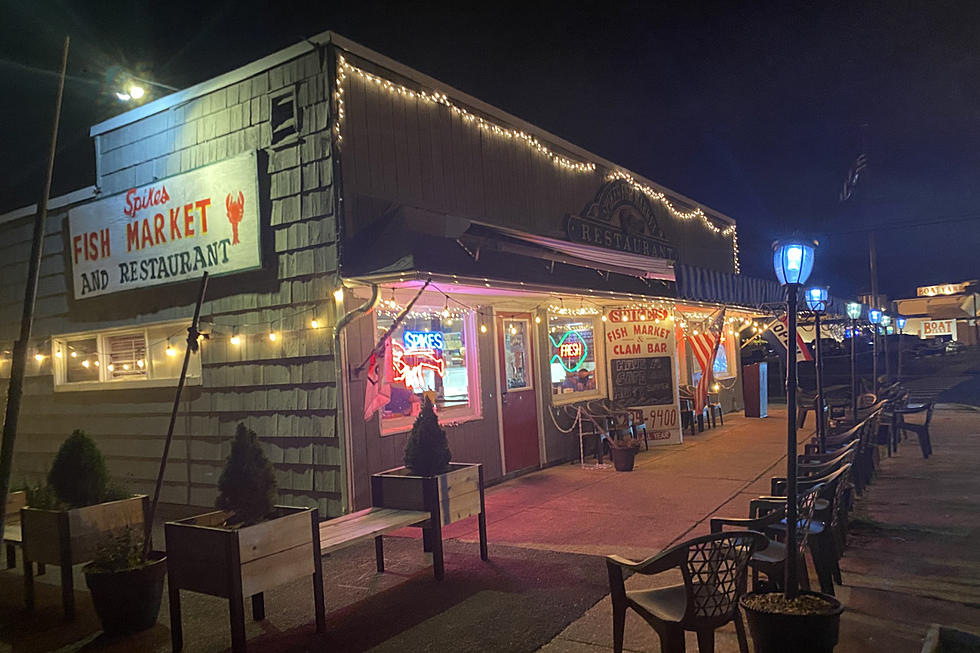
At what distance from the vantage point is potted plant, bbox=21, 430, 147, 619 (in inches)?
199

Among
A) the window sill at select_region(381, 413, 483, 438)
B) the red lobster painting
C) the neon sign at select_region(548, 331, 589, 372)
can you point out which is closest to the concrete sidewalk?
the window sill at select_region(381, 413, 483, 438)

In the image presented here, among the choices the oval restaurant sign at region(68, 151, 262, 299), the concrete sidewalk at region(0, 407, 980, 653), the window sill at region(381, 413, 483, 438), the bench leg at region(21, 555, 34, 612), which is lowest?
the concrete sidewalk at region(0, 407, 980, 653)

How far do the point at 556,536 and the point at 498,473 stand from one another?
2872mm

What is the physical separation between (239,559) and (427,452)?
1917 millimetres

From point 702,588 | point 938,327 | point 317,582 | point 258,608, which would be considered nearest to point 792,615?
point 702,588

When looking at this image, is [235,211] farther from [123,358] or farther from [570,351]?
[570,351]

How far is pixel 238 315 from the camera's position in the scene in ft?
26.5

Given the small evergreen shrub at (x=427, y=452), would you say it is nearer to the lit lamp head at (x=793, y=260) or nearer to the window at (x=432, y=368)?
the window at (x=432, y=368)

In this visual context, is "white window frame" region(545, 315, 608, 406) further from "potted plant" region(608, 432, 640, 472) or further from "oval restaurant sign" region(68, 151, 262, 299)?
"oval restaurant sign" region(68, 151, 262, 299)

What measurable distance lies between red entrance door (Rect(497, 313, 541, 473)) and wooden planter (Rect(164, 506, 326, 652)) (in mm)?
5088

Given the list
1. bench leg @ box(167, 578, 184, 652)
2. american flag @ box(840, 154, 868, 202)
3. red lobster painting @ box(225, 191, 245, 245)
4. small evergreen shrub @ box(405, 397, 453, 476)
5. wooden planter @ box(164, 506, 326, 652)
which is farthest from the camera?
american flag @ box(840, 154, 868, 202)

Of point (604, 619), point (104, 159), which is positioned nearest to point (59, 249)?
point (104, 159)

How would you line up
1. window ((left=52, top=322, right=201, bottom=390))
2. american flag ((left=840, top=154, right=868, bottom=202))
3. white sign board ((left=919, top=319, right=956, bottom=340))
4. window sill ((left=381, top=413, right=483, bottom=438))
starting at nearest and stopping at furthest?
1. window sill ((left=381, top=413, right=483, bottom=438))
2. window ((left=52, top=322, right=201, bottom=390))
3. american flag ((left=840, top=154, right=868, bottom=202))
4. white sign board ((left=919, top=319, right=956, bottom=340))

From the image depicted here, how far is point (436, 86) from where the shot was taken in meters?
8.62
